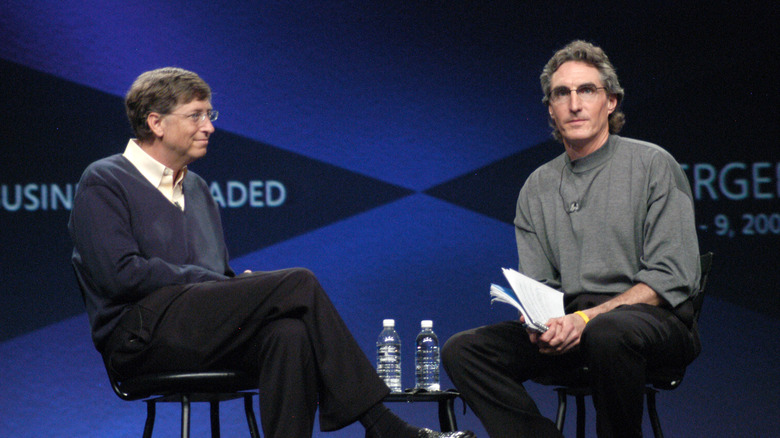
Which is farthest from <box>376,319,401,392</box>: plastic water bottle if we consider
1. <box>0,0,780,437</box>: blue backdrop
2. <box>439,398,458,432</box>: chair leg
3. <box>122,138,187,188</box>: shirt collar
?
<box>122,138,187,188</box>: shirt collar

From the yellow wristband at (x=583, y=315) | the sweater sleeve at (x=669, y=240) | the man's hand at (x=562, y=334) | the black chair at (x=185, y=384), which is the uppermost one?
the sweater sleeve at (x=669, y=240)

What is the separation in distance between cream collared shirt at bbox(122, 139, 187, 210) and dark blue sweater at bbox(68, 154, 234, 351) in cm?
4

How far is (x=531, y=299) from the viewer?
223 centimetres

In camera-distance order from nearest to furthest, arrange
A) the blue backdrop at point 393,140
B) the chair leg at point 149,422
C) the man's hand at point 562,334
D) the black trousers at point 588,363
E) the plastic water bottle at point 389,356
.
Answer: the black trousers at point 588,363
the man's hand at point 562,334
the chair leg at point 149,422
the plastic water bottle at point 389,356
the blue backdrop at point 393,140

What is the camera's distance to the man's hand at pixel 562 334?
2184 millimetres

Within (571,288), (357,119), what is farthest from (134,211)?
(357,119)

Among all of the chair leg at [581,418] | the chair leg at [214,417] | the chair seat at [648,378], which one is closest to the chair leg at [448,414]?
the chair seat at [648,378]

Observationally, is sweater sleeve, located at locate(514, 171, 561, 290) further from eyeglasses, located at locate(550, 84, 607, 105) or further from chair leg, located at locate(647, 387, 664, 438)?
chair leg, located at locate(647, 387, 664, 438)

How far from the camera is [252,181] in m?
3.62

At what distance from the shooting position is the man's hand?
218 centimetres

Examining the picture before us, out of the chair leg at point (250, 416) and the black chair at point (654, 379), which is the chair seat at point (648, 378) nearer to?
the black chair at point (654, 379)

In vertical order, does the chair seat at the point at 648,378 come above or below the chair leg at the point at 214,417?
above

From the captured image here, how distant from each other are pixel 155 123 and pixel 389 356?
1408 millimetres

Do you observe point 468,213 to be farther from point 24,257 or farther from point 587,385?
point 24,257
